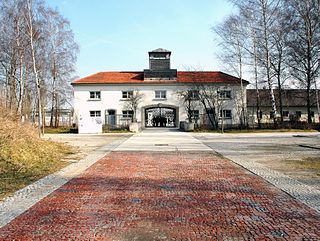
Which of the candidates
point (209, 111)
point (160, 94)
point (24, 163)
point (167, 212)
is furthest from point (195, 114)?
point (167, 212)

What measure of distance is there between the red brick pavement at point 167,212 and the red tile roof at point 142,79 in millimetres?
38820

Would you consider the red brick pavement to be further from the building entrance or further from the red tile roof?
the building entrance

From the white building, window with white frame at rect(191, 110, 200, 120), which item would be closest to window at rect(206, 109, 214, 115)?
the white building

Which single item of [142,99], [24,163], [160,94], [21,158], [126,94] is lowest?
[24,163]

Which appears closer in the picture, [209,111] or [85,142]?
[85,142]

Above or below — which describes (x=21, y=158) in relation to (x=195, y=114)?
below

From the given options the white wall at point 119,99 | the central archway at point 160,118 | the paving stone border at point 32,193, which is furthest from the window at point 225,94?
the paving stone border at point 32,193

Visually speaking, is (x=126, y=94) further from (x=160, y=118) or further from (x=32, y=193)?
(x=32, y=193)

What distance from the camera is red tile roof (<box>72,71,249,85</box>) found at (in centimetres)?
4666

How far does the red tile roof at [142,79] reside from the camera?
46.7m

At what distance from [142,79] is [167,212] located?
43.3 meters

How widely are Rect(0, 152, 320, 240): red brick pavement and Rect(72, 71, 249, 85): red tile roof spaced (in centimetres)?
3882

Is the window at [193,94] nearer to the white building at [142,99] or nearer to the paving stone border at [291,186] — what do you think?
the white building at [142,99]

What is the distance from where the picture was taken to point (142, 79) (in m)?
47.9
